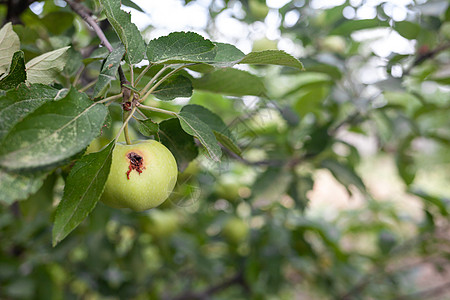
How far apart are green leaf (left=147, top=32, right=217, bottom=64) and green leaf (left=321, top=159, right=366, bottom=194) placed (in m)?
0.73

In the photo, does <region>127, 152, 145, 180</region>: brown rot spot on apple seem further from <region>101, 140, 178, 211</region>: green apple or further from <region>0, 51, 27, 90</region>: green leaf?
<region>0, 51, 27, 90</region>: green leaf

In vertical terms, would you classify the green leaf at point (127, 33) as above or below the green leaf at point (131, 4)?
above

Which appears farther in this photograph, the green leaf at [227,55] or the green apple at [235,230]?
the green apple at [235,230]

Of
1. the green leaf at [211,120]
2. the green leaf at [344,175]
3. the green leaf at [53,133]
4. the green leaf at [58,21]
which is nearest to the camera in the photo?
the green leaf at [53,133]

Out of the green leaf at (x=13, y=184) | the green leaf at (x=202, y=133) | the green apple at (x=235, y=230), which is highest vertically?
the green leaf at (x=202, y=133)

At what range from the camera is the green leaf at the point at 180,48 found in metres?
0.38

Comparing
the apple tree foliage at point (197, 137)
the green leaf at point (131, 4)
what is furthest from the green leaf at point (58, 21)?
the green leaf at point (131, 4)

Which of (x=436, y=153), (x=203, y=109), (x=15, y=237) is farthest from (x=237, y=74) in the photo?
(x=436, y=153)

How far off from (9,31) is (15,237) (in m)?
1.07

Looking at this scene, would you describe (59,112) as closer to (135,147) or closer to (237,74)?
(135,147)

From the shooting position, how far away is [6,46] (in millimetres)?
401

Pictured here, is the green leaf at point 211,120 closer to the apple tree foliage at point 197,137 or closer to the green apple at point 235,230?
the apple tree foliage at point 197,137

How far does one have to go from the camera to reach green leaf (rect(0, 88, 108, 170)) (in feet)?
0.94

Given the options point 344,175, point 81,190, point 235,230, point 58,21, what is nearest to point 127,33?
point 81,190
